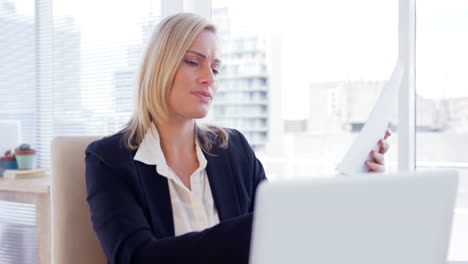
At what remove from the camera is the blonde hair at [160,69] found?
1.23 metres

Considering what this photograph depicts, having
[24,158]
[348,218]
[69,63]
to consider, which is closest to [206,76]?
[348,218]

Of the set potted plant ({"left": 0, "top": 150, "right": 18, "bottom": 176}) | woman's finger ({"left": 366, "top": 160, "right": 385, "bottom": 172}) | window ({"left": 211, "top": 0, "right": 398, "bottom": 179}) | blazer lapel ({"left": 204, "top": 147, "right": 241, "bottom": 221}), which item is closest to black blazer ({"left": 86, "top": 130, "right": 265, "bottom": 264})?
blazer lapel ({"left": 204, "top": 147, "right": 241, "bottom": 221})

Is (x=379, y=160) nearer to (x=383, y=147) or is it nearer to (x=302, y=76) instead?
(x=383, y=147)

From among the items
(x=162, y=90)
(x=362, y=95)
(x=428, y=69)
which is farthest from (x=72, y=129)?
(x=362, y=95)

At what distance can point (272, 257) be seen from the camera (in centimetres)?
41

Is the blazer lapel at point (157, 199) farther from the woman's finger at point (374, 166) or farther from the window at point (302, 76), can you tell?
the window at point (302, 76)

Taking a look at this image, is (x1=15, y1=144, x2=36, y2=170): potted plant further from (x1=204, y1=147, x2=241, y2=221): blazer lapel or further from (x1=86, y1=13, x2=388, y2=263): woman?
(x1=204, y1=147, x2=241, y2=221): blazer lapel

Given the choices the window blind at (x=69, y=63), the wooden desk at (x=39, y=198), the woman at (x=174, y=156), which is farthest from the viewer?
the window blind at (x=69, y=63)

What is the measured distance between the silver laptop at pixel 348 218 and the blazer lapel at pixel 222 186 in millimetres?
781

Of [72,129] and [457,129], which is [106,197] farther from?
[457,129]

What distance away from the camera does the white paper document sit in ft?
2.66

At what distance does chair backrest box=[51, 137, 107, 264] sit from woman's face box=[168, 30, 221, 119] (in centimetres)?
31

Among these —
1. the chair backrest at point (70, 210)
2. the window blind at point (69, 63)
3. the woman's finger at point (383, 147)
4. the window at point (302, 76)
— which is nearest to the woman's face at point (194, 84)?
the chair backrest at point (70, 210)

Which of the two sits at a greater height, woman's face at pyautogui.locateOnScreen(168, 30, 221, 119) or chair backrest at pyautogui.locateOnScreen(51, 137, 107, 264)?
woman's face at pyautogui.locateOnScreen(168, 30, 221, 119)
